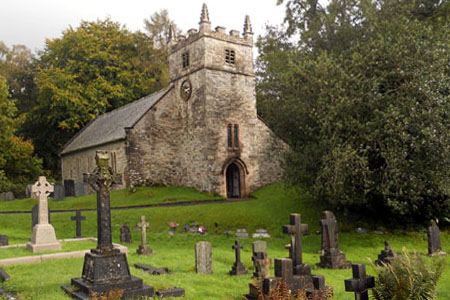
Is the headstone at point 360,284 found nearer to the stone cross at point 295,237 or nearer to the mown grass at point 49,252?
the stone cross at point 295,237

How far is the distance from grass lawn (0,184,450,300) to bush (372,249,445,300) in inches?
87.7

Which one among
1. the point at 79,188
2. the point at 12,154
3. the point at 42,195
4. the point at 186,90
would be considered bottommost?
the point at 79,188

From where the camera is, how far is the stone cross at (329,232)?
37.3 feet

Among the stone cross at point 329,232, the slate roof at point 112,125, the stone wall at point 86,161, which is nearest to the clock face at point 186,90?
the slate roof at point 112,125

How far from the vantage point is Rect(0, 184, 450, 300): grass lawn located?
833 centimetres

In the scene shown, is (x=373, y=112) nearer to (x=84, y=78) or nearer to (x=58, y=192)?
Answer: (x=58, y=192)

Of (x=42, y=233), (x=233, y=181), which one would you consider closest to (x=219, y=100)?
(x=233, y=181)

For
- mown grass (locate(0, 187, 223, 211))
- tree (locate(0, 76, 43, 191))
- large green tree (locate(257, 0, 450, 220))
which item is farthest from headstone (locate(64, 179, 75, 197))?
large green tree (locate(257, 0, 450, 220))

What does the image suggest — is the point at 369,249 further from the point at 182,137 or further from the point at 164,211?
the point at 182,137

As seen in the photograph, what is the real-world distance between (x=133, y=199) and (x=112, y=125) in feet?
31.4

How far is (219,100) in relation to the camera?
1109 inches

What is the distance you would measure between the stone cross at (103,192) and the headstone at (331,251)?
610 cm

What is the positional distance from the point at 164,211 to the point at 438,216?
40.3 feet

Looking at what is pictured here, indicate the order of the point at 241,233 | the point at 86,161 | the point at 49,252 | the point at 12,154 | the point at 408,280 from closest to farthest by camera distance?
the point at 408,280 < the point at 49,252 < the point at 241,233 < the point at 86,161 < the point at 12,154
